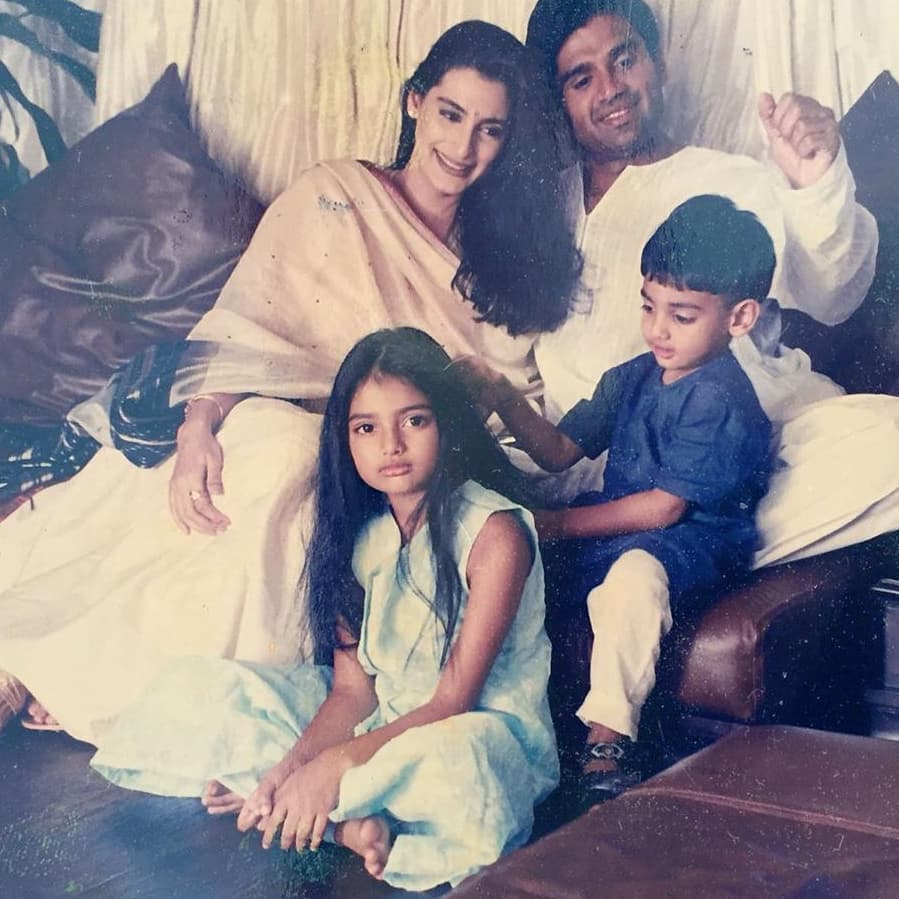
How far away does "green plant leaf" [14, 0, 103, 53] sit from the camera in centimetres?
259

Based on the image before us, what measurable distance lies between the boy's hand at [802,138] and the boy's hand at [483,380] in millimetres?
596

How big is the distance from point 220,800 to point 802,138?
4.96 feet

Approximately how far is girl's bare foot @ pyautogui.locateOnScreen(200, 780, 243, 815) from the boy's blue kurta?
0.68 m

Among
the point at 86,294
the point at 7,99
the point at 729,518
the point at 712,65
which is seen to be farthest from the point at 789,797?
the point at 7,99

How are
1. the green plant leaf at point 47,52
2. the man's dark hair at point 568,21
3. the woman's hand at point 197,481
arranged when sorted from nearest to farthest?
1. the man's dark hair at point 568,21
2. the woman's hand at point 197,481
3. the green plant leaf at point 47,52

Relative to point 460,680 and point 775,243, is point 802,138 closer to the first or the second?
point 775,243

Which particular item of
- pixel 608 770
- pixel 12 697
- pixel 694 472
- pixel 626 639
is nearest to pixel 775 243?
pixel 694 472

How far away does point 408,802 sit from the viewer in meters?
2.21

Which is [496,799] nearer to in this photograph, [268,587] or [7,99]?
[268,587]

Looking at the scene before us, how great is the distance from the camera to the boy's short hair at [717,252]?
88.2 inches

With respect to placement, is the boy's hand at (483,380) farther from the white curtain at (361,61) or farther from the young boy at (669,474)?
the white curtain at (361,61)

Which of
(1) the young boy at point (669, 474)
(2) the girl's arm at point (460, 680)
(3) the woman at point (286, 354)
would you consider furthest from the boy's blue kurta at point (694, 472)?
(3) the woman at point (286, 354)

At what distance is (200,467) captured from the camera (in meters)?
2.47

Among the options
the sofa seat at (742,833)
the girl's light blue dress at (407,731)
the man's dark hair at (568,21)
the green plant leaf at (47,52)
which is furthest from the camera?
the green plant leaf at (47,52)
